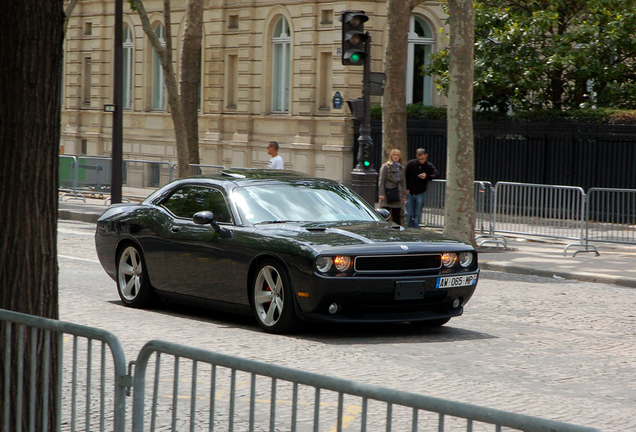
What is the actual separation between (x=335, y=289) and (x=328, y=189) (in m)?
2.02

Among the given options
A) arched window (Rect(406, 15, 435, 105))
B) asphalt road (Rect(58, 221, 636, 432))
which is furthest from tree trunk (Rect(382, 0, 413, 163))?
arched window (Rect(406, 15, 435, 105))

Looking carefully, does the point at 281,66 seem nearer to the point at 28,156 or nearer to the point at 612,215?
the point at 612,215

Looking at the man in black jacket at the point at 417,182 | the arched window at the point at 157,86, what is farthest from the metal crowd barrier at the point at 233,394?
the arched window at the point at 157,86

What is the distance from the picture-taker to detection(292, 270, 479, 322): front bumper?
8406 millimetres

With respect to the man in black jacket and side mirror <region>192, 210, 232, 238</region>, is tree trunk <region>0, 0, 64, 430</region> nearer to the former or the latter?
side mirror <region>192, 210, 232, 238</region>

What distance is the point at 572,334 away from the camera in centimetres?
940

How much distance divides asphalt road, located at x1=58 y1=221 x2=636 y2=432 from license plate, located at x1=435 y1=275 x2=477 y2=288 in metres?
0.47

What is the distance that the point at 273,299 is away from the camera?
885cm

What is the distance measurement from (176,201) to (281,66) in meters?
20.7

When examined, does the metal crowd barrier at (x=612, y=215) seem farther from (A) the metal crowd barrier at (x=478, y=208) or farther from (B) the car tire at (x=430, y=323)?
(B) the car tire at (x=430, y=323)

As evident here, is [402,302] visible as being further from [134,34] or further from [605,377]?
[134,34]

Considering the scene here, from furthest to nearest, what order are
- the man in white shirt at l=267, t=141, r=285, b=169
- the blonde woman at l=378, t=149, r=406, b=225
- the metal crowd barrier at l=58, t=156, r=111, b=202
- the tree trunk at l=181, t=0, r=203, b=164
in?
1. the metal crowd barrier at l=58, t=156, r=111, b=202
2. the tree trunk at l=181, t=0, r=203, b=164
3. the man in white shirt at l=267, t=141, r=285, b=169
4. the blonde woman at l=378, t=149, r=406, b=225

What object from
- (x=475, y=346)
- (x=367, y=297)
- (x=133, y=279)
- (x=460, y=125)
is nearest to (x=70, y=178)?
(x=460, y=125)

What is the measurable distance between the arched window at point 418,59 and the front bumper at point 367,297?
20.5 metres
